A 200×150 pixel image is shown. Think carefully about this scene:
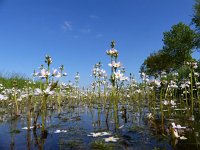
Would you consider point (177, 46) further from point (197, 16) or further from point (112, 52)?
point (112, 52)

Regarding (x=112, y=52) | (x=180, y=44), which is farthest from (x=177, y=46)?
(x=112, y=52)

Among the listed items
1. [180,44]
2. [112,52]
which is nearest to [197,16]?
A: [180,44]

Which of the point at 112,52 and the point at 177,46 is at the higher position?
the point at 177,46

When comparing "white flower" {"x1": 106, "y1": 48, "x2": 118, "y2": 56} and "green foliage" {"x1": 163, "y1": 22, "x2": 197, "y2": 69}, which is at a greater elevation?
"green foliage" {"x1": 163, "y1": 22, "x2": 197, "y2": 69}

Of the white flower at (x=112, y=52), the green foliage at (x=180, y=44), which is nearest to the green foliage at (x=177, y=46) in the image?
the green foliage at (x=180, y=44)

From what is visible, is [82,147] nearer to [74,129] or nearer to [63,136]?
[63,136]

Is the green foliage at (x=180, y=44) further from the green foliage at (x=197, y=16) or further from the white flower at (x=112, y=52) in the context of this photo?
the white flower at (x=112, y=52)

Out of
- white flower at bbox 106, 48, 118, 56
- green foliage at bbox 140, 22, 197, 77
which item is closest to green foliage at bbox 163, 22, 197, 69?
green foliage at bbox 140, 22, 197, 77

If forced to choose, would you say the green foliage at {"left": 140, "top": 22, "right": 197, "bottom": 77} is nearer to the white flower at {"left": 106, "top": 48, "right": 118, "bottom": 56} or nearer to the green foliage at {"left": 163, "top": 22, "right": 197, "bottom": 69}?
the green foliage at {"left": 163, "top": 22, "right": 197, "bottom": 69}

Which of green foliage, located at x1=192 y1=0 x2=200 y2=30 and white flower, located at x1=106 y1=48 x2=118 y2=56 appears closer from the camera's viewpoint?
white flower, located at x1=106 y1=48 x2=118 y2=56

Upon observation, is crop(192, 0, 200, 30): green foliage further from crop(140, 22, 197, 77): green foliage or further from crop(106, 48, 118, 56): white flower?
crop(106, 48, 118, 56): white flower

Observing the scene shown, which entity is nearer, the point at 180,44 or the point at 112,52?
the point at 112,52

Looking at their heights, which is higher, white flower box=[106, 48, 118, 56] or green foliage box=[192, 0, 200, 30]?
green foliage box=[192, 0, 200, 30]

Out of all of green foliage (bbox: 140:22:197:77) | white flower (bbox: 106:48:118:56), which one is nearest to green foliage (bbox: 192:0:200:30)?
green foliage (bbox: 140:22:197:77)
